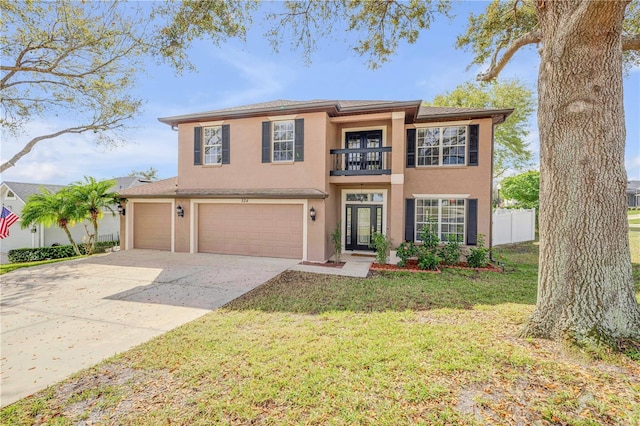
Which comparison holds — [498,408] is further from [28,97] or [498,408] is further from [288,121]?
[28,97]

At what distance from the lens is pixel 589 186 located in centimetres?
375

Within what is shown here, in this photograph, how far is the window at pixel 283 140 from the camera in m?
Result: 11.1

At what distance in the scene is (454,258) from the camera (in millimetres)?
9766

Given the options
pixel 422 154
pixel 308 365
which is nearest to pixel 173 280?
pixel 308 365

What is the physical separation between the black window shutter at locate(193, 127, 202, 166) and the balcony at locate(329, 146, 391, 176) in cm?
574

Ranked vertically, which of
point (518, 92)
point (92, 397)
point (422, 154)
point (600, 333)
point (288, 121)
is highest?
point (518, 92)

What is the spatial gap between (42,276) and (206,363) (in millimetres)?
8578

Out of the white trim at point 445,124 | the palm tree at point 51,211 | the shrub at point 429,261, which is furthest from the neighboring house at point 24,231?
the shrub at point 429,261

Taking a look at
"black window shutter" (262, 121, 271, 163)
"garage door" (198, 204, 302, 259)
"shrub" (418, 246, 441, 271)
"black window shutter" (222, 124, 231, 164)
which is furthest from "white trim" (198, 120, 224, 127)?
"shrub" (418, 246, 441, 271)

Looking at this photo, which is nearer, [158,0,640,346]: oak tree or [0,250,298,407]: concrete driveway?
[158,0,640,346]: oak tree

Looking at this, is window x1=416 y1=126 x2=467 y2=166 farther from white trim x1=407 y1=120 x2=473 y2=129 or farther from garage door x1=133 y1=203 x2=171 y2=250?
garage door x1=133 y1=203 x2=171 y2=250

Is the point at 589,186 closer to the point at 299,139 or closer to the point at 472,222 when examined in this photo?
the point at 472,222

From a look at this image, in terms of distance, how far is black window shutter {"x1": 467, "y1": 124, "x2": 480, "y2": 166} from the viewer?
419 inches

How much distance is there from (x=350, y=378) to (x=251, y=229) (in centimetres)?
903
